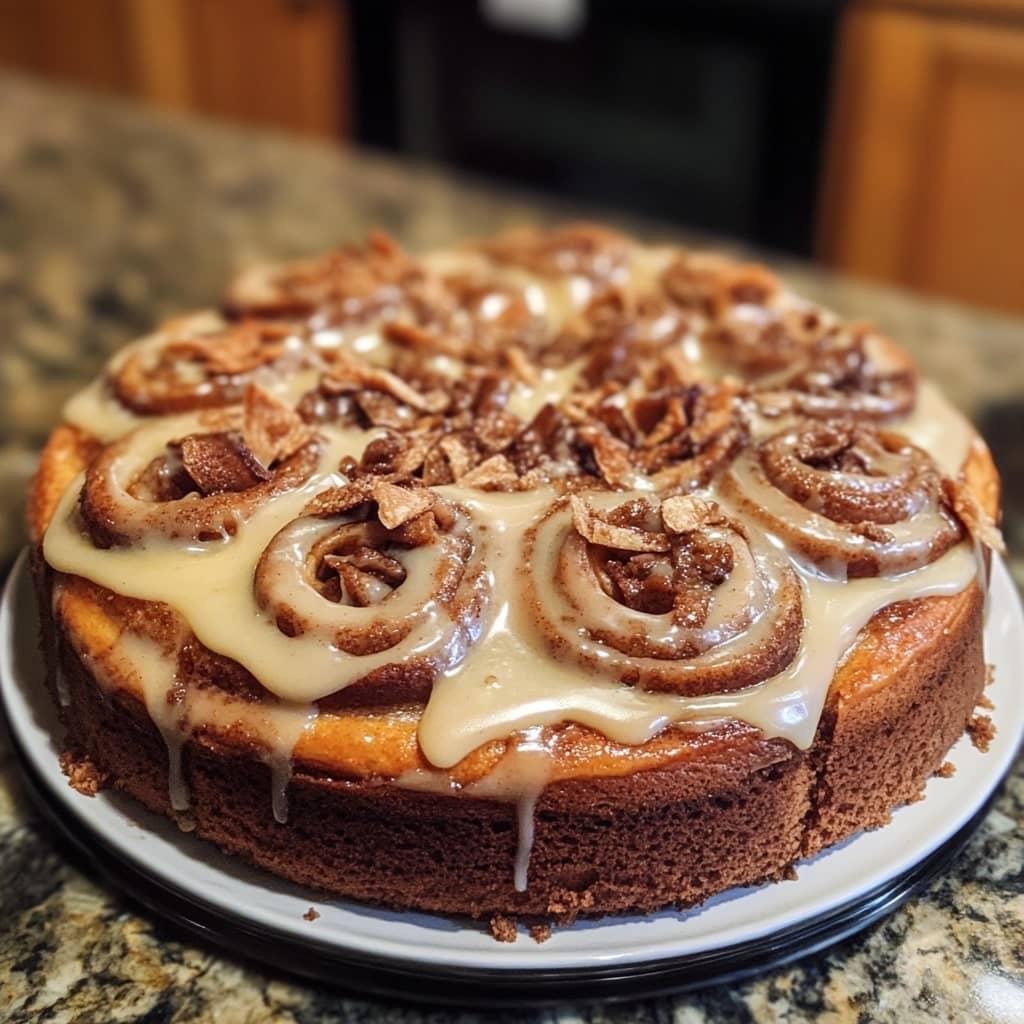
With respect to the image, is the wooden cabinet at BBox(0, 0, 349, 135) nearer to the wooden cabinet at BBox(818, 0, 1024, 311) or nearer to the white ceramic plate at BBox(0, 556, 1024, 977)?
the wooden cabinet at BBox(818, 0, 1024, 311)

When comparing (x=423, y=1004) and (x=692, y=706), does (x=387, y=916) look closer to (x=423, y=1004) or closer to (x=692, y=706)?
(x=423, y=1004)

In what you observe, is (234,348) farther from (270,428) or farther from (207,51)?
(207,51)

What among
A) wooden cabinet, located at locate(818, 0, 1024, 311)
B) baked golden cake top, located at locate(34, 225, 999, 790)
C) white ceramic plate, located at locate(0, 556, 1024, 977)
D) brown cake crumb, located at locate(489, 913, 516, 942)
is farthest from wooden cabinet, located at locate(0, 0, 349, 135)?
brown cake crumb, located at locate(489, 913, 516, 942)

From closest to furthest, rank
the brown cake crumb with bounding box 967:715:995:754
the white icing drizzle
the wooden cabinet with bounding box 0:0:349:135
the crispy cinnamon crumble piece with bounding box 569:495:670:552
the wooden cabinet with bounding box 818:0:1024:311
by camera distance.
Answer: the crispy cinnamon crumble piece with bounding box 569:495:670:552 < the brown cake crumb with bounding box 967:715:995:754 < the white icing drizzle < the wooden cabinet with bounding box 818:0:1024:311 < the wooden cabinet with bounding box 0:0:349:135

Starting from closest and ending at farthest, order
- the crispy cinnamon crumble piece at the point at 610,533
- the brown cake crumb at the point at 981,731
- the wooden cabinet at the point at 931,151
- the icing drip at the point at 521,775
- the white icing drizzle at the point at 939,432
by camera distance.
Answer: the icing drip at the point at 521,775
the crispy cinnamon crumble piece at the point at 610,533
the brown cake crumb at the point at 981,731
the white icing drizzle at the point at 939,432
the wooden cabinet at the point at 931,151

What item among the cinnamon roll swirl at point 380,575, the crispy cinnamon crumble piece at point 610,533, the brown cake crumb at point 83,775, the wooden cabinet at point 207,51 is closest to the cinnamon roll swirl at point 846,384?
the crispy cinnamon crumble piece at point 610,533

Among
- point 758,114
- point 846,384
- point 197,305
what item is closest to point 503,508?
point 846,384

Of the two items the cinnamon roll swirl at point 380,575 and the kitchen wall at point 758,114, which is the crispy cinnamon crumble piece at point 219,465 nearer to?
the cinnamon roll swirl at point 380,575
